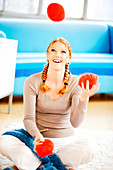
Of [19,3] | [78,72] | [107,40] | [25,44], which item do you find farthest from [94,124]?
[19,3]

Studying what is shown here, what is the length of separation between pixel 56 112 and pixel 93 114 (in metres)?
1.32

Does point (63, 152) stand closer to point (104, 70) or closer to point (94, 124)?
point (94, 124)

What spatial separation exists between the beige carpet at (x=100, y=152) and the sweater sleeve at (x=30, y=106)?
275mm

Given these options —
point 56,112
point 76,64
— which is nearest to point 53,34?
point 76,64

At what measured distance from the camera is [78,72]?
3098 mm

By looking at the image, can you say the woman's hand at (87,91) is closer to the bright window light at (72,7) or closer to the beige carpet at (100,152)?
the beige carpet at (100,152)

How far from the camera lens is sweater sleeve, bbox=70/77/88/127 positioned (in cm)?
145

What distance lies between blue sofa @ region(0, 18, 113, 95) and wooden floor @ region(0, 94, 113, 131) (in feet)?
0.54

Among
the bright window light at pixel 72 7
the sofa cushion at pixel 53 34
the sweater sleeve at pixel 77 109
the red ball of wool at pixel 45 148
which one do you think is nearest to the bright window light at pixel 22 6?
the bright window light at pixel 72 7

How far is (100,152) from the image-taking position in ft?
5.99

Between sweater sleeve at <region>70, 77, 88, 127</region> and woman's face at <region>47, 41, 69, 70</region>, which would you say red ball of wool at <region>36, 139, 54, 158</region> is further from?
woman's face at <region>47, 41, 69, 70</region>

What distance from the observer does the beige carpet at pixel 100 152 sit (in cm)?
159

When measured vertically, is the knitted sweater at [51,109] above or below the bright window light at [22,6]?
below

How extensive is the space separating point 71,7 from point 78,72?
6.28 ft
